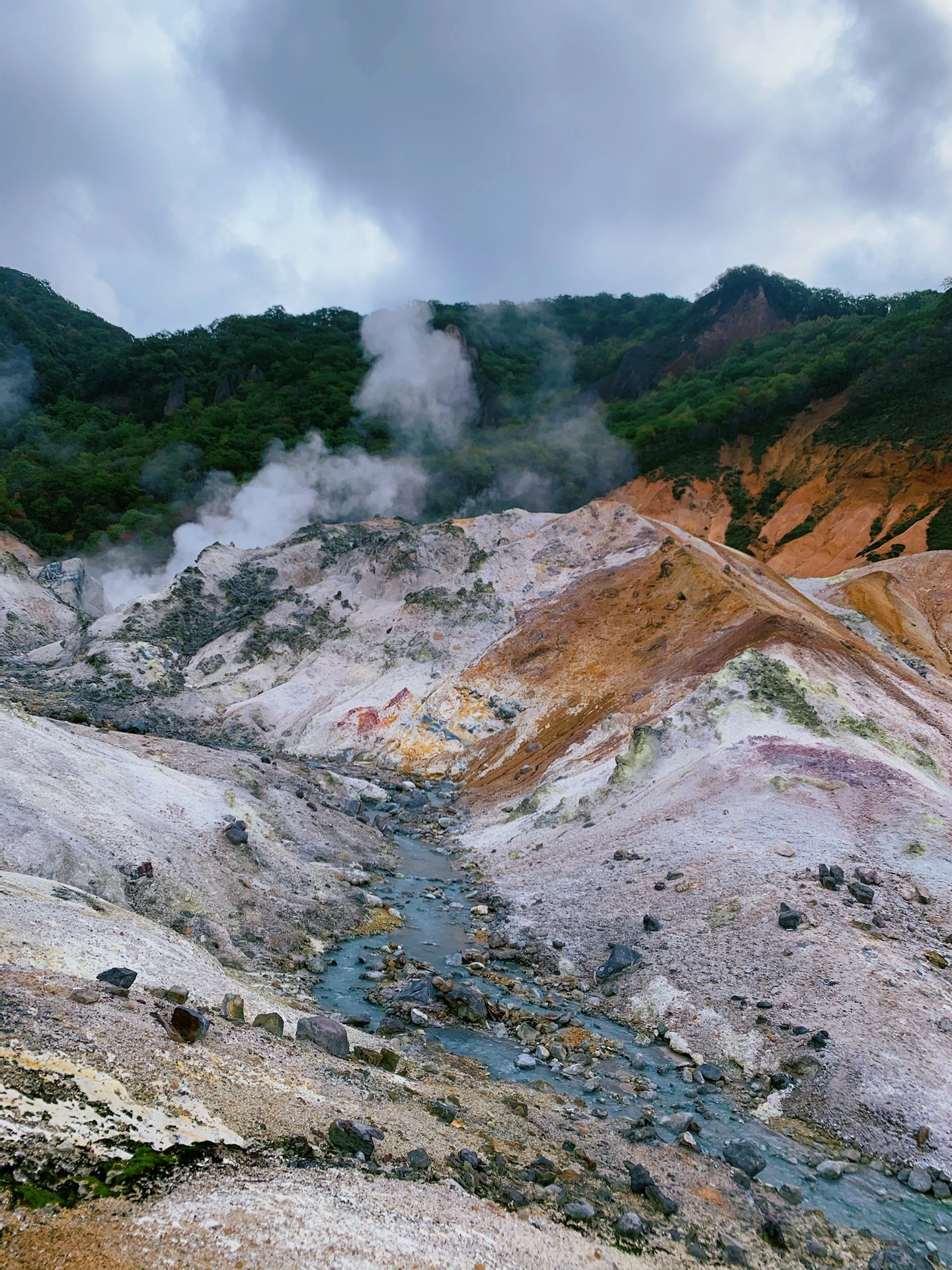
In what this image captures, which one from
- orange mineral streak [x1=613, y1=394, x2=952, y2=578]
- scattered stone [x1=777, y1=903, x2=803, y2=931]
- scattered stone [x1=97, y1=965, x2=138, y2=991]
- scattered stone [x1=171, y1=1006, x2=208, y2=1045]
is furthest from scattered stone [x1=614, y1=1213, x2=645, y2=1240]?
orange mineral streak [x1=613, y1=394, x2=952, y2=578]

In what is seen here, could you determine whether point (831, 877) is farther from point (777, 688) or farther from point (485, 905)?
point (777, 688)

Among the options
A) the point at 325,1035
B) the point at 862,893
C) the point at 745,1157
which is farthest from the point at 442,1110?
the point at 862,893

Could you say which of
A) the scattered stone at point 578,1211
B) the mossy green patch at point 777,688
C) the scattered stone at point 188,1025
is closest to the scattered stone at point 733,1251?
the scattered stone at point 578,1211

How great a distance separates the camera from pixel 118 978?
6.32 metres

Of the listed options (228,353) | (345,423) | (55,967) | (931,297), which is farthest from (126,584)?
(931,297)

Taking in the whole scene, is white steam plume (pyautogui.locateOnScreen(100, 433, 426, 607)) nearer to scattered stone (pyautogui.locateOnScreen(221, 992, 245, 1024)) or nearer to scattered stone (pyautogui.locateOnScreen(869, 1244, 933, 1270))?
scattered stone (pyautogui.locateOnScreen(221, 992, 245, 1024))

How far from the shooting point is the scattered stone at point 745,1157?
6.61 metres

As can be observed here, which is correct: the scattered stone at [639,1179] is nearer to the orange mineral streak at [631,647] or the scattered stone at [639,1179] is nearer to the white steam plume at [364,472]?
the orange mineral streak at [631,647]

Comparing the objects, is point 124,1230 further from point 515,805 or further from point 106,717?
point 106,717

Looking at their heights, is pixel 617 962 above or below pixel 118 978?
above

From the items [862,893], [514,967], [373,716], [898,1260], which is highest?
[862,893]

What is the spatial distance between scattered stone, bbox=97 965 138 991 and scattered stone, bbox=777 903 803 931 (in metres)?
8.35

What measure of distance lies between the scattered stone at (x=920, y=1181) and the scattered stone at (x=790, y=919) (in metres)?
3.68

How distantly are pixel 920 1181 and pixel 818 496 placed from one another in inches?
2390
